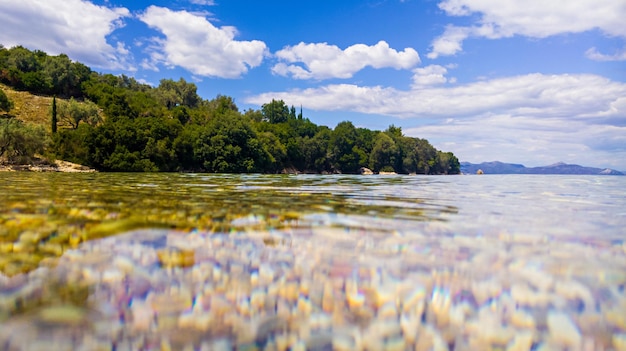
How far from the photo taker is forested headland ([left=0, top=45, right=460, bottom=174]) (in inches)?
2098

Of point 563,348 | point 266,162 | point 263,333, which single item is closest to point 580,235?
point 563,348

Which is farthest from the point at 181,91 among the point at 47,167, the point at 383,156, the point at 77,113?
the point at 47,167

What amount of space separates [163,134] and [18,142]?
23.9 m

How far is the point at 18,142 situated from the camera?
4194 cm

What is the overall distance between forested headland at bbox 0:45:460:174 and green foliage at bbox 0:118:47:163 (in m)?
0.10

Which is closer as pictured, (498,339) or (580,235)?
(498,339)

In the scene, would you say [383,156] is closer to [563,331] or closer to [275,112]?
[275,112]

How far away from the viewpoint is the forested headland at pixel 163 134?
53281 mm

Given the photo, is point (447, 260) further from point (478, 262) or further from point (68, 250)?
point (68, 250)

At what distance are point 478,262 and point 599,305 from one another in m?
0.91

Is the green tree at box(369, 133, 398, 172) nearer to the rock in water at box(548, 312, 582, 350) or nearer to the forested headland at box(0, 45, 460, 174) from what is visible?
the forested headland at box(0, 45, 460, 174)

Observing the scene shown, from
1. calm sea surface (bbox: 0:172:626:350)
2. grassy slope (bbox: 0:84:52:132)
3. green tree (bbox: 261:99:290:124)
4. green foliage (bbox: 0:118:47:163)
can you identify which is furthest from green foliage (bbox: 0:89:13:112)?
calm sea surface (bbox: 0:172:626:350)

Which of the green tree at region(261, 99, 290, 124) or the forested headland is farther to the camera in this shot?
the green tree at region(261, 99, 290, 124)

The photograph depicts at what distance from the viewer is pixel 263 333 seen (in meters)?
1.85
